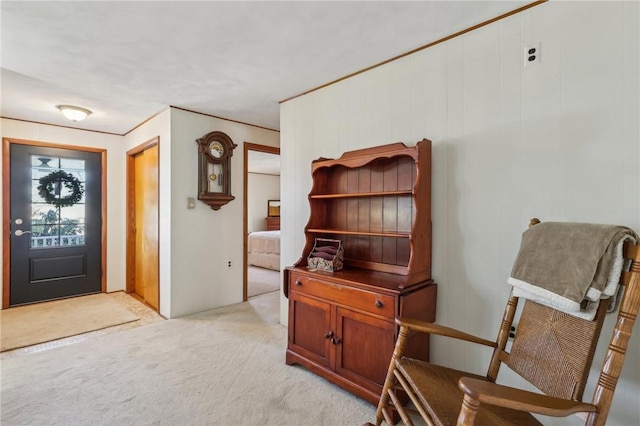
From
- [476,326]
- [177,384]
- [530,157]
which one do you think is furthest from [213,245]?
[530,157]

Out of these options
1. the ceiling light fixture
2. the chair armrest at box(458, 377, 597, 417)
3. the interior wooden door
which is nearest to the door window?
the interior wooden door

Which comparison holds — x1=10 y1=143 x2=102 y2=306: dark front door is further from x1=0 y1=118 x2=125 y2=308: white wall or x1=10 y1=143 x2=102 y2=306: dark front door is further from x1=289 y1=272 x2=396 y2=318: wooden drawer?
x1=289 y1=272 x2=396 y2=318: wooden drawer

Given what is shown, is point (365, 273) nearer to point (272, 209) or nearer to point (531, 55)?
point (531, 55)

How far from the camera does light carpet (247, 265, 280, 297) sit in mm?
4722

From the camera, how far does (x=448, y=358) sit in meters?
2.08

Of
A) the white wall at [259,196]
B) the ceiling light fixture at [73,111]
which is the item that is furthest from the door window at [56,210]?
the white wall at [259,196]

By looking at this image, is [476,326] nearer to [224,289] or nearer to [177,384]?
[177,384]

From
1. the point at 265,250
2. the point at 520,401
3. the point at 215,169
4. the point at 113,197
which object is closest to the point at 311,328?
the point at 520,401

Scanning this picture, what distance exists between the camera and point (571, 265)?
1.35 meters

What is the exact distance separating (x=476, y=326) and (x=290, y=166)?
7.03 ft

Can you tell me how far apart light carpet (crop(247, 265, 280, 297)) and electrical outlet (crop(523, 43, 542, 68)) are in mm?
3978

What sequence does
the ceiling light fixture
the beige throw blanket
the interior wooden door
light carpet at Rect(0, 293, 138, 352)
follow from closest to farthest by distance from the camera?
the beige throw blanket
light carpet at Rect(0, 293, 138, 352)
the ceiling light fixture
the interior wooden door

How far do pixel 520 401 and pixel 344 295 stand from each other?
1.21m

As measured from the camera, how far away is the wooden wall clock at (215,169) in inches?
144
